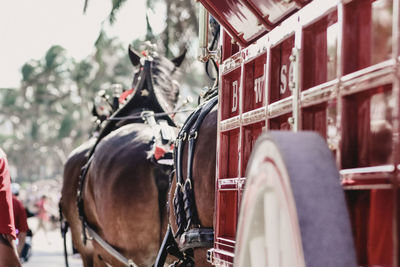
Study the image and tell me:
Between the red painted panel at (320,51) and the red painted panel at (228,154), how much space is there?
0.97m

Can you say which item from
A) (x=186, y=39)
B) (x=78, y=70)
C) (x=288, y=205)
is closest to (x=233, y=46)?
(x=288, y=205)

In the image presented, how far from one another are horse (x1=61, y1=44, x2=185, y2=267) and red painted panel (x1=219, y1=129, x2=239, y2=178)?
226cm

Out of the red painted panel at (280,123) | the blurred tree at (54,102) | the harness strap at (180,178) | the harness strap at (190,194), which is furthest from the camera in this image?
the blurred tree at (54,102)

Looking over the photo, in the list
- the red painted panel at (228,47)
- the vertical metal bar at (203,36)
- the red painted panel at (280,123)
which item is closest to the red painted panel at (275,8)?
the red painted panel at (280,123)

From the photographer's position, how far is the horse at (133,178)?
5828 mm

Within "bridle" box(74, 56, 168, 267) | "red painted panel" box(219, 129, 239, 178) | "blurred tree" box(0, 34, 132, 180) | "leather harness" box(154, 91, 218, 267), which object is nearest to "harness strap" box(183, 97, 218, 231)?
"leather harness" box(154, 91, 218, 267)

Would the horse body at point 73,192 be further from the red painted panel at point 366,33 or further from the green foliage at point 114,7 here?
the green foliage at point 114,7

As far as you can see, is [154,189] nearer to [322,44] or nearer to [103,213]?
[103,213]

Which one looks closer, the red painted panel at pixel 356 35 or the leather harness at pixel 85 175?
A: the red painted panel at pixel 356 35

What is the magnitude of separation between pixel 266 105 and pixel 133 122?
4277 mm

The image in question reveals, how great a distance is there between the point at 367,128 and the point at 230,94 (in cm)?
158

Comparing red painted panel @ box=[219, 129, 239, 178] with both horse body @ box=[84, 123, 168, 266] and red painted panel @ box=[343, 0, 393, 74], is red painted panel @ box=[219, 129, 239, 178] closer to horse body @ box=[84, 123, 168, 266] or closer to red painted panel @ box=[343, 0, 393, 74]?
red painted panel @ box=[343, 0, 393, 74]

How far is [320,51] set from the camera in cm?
237

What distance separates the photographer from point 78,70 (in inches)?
2443
